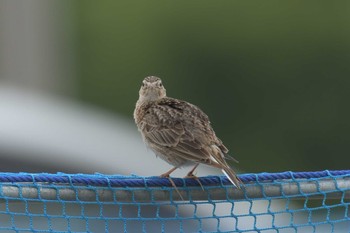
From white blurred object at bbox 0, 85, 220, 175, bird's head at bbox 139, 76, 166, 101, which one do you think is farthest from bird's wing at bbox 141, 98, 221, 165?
white blurred object at bbox 0, 85, 220, 175

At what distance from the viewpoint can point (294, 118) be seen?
1884 cm

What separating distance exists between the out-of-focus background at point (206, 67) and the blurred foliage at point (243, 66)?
21mm

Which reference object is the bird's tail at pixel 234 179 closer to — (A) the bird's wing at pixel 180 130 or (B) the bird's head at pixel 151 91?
(A) the bird's wing at pixel 180 130

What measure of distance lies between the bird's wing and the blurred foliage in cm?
840

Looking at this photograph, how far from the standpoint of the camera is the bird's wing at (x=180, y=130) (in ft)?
28.6

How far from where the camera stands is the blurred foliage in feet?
60.8

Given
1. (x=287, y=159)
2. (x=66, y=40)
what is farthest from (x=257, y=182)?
(x=66, y=40)

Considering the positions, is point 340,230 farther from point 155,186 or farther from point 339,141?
point 339,141

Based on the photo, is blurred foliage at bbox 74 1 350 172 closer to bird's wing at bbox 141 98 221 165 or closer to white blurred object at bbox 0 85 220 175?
white blurred object at bbox 0 85 220 175

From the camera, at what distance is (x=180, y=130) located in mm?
9000

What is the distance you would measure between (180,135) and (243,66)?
36.0ft

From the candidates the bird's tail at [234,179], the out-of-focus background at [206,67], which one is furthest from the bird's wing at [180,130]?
the out-of-focus background at [206,67]

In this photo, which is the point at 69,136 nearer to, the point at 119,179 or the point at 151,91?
the point at 151,91

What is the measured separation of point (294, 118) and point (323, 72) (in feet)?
3.55
